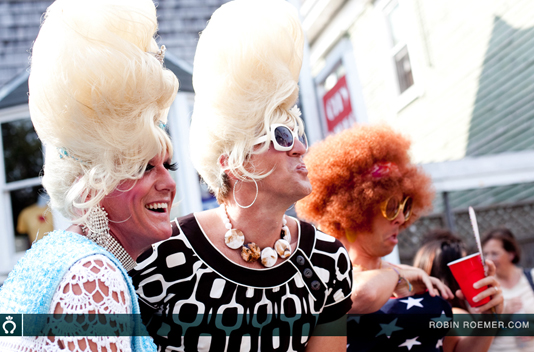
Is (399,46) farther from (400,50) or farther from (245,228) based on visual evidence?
(245,228)

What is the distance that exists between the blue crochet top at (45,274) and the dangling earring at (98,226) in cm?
8

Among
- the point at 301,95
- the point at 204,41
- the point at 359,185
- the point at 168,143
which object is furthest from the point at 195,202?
the point at 168,143

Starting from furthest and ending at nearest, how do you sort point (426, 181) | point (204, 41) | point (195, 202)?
point (195, 202)
point (426, 181)
point (204, 41)

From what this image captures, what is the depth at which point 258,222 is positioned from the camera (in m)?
2.25

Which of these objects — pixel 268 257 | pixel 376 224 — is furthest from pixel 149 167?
pixel 376 224

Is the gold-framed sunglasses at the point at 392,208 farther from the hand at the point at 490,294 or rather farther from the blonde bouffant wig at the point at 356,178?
the hand at the point at 490,294

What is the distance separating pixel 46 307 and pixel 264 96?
1.27 m

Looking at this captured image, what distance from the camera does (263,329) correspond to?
2.12 meters

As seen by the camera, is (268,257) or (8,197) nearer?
(268,257)

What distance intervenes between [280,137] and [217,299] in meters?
0.75

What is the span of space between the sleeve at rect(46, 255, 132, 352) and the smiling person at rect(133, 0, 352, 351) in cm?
68

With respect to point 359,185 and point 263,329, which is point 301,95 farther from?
point 263,329

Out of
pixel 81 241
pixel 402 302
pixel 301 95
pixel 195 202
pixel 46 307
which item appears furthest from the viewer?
pixel 301 95

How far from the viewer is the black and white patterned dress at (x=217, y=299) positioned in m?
2.05
